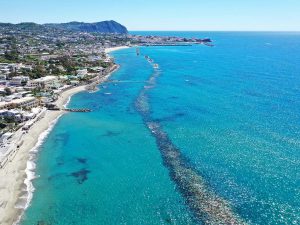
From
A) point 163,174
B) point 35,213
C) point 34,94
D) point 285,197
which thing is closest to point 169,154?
point 163,174

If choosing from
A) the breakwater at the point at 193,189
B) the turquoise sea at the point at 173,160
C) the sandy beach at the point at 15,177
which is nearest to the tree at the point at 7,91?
the turquoise sea at the point at 173,160

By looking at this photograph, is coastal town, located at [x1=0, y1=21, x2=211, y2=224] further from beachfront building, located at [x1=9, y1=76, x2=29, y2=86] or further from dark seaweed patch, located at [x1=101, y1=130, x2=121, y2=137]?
dark seaweed patch, located at [x1=101, y1=130, x2=121, y2=137]

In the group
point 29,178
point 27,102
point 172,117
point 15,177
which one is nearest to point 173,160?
point 29,178

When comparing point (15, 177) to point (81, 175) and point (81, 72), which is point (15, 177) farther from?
point (81, 72)

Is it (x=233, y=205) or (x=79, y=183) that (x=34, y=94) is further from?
(x=233, y=205)

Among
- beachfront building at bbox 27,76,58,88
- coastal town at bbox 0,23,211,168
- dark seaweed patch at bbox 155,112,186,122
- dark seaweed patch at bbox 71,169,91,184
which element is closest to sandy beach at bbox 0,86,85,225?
coastal town at bbox 0,23,211,168

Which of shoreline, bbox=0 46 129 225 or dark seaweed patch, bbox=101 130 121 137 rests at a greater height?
shoreline, bbox=0 46 129 225

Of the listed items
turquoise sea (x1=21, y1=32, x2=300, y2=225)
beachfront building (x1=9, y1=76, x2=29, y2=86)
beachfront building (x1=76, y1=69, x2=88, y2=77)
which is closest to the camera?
turquoise sea (x1=21, y1=32, x2=300, y2=225)
